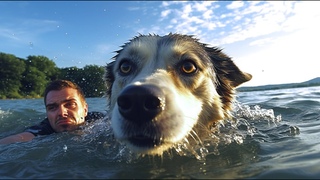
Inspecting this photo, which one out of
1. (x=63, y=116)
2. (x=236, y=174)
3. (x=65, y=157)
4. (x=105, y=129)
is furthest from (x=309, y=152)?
(x=63, y=116)

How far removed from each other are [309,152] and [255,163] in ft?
2.92

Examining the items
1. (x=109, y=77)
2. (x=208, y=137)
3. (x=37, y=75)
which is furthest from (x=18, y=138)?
(x=37, y=75)

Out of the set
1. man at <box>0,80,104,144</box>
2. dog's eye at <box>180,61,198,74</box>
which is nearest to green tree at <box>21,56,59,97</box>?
man at <box>0,80,104,144</box>

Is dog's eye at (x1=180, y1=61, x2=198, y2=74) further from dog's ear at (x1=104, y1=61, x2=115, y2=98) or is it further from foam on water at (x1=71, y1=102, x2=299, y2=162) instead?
dog's ear at (x1=104, y1=61, x2=115, y2=98)

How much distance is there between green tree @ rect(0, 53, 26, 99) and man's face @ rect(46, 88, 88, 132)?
46856mm

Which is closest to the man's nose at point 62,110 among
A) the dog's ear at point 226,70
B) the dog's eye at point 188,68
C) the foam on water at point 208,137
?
the foam on water at point 208,137

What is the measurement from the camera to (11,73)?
55.0m

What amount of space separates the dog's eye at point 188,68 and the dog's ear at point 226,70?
1017 mm

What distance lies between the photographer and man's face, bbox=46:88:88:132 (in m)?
7.18

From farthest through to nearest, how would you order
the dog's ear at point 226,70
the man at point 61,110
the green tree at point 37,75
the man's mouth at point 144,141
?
the green tree at point 37,75 < the man at point 61,110 < the dog's ear at point 226,70 < the man's mouth at point 144,141

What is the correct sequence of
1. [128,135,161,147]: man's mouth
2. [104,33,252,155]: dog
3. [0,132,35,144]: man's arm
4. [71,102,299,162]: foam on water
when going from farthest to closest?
[0,132,35,144]: man's arm → [71,102,299,162]: foam on water → [128,135,161,147]: man's mouth → [104,33,252,155]: dog

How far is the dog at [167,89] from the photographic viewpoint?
3289 millimetres

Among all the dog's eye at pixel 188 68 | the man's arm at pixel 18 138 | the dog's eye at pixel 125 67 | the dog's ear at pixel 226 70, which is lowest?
the man's arm at pixel 18 138

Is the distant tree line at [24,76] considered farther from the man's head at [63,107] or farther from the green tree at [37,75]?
the man's head at [63,107]
